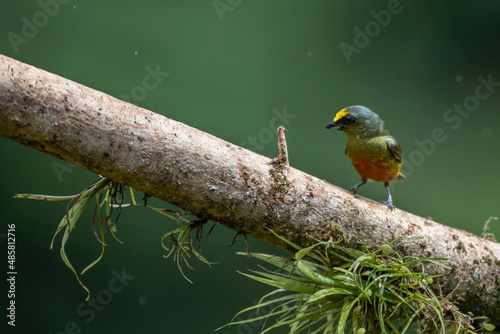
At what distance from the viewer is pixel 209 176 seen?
1.54 m

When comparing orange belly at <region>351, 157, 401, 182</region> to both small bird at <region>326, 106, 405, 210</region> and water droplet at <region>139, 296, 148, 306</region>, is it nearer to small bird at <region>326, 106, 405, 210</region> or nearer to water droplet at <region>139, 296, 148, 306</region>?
small bird at <region>326, 106, 405, 210</region>

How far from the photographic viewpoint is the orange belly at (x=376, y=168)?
91.0 inches

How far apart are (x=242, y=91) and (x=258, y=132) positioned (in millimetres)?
333

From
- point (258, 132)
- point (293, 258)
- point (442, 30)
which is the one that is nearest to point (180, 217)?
point (293, 258)

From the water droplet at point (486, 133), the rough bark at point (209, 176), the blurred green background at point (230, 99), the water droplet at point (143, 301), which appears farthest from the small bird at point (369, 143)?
the water droplet at point (486, 133)

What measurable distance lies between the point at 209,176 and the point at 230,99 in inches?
71.8

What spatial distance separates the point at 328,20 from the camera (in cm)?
358

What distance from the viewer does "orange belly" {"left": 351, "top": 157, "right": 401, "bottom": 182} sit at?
231 centimetres

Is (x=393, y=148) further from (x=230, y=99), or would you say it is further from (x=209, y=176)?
(x=230, y=99)

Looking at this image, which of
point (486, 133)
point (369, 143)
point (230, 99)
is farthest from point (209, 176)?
point (486, 133)

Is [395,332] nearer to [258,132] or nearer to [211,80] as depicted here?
[258,132]

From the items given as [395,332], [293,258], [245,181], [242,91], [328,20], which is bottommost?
[395,332]

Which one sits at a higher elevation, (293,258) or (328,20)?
(328,20)

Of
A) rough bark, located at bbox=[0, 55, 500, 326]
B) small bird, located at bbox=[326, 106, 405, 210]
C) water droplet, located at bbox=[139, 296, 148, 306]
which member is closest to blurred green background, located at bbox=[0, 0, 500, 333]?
water droplet, located at bbox=[139, 296, 148, 306]
